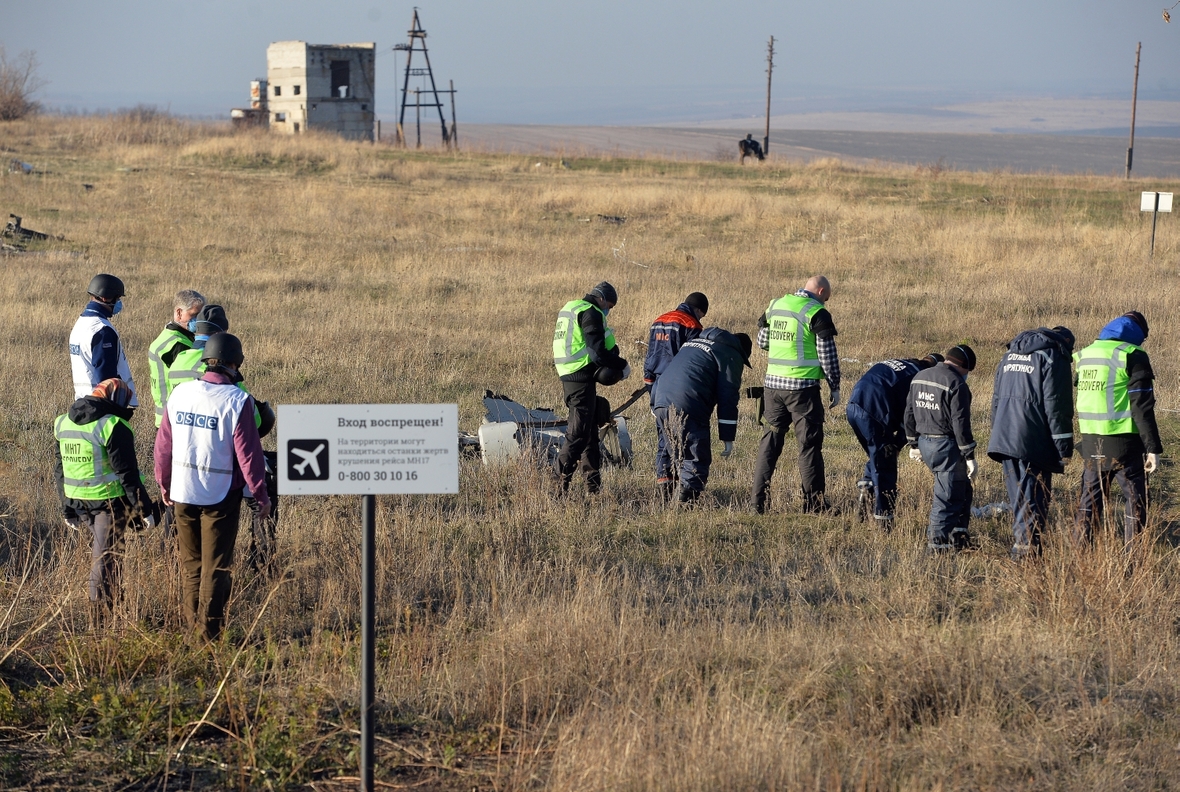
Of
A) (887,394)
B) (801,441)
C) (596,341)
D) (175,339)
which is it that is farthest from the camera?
(596,341)

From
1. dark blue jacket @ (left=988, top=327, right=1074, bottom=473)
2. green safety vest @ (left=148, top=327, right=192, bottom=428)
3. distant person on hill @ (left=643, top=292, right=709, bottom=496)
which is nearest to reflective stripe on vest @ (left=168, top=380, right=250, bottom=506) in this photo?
green safety vest @ (left=148, top=327, right=192, bottom=428)

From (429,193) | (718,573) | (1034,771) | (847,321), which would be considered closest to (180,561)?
(718,573)

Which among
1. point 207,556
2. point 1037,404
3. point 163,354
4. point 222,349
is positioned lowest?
point 207,556

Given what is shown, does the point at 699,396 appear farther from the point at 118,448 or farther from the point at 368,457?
the point at 368,457

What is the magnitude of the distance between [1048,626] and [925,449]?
183 centimetres

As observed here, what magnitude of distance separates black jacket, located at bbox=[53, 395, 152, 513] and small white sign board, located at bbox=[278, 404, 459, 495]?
82.7 inches

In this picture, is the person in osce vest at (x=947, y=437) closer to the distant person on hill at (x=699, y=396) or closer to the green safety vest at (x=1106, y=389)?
the green safety vest at (x=1106, y=389)

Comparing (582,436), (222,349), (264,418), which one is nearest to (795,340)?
(582,436)

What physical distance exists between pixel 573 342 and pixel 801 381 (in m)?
1.80

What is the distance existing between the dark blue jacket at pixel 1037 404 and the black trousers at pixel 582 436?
3094mm

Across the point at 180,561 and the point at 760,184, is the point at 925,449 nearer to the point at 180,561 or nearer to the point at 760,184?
the point at 180,561

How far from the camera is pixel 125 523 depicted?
239 inches

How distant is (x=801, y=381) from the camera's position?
8.62m

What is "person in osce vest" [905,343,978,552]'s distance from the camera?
7434mm
